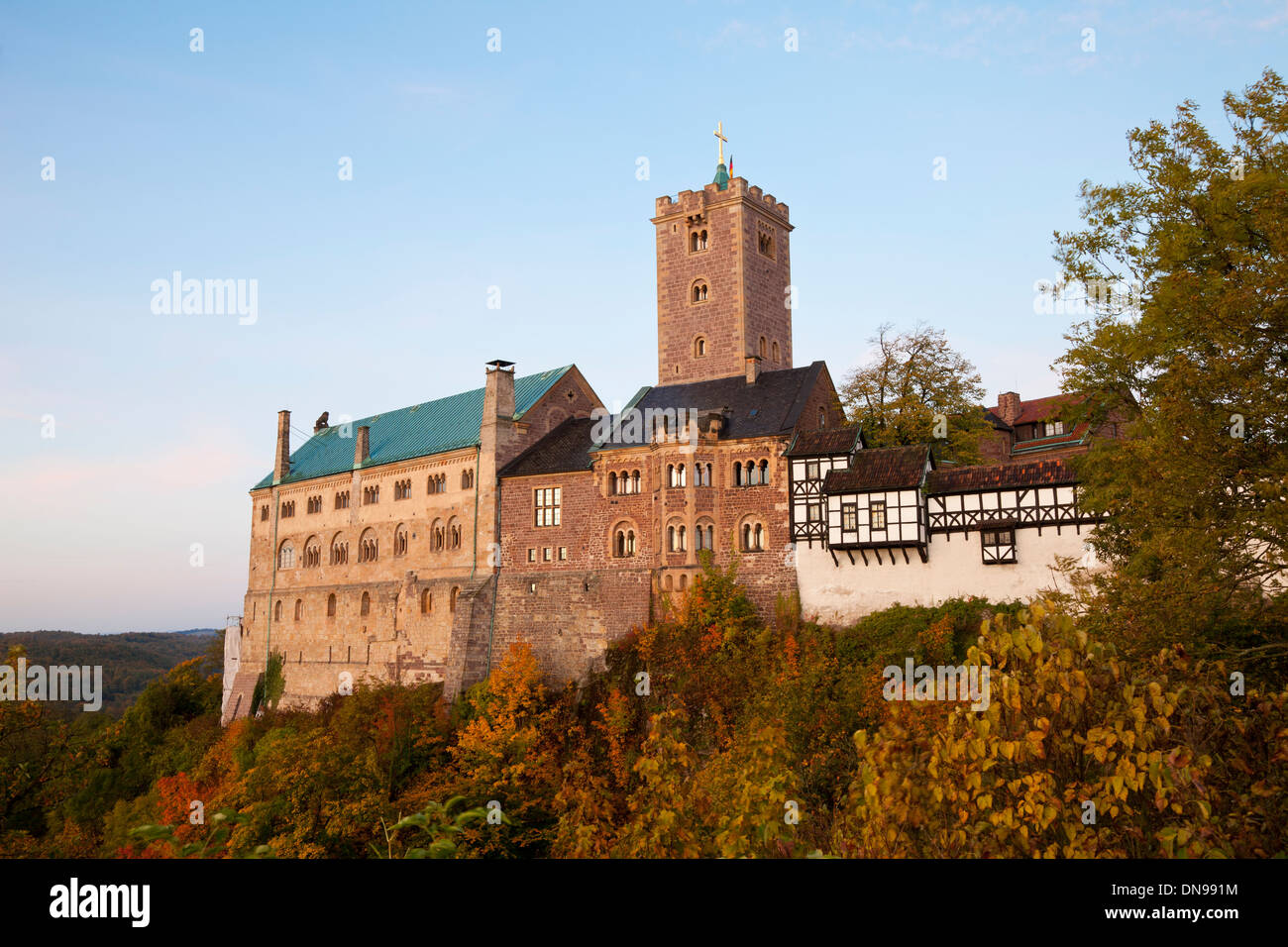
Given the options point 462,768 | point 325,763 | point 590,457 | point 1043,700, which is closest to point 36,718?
point 325,763

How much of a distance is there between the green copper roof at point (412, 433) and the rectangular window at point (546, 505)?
5404 millimetres

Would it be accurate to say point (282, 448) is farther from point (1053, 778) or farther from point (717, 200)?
point (1053, 778)

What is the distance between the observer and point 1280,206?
19547 mm

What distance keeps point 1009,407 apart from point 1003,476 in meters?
30.7

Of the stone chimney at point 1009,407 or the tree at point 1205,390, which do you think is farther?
the stone chimney at point 1009,407

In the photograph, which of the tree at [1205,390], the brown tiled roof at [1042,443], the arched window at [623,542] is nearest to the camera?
the tree at [1205,390]

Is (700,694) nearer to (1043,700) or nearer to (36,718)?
(36,718)

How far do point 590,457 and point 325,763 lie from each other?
17852 mm

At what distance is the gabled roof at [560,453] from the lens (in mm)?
46188

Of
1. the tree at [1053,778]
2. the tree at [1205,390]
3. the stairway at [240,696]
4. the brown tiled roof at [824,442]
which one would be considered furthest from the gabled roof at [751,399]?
the stairway at [240,696]

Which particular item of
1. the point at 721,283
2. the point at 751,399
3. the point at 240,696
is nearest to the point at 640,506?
the point at 751,399

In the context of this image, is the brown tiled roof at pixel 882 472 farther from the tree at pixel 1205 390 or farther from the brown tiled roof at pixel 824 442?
the tree at pixel 1205 390

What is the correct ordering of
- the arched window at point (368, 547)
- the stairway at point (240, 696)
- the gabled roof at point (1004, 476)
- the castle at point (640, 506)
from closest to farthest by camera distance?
the gabled roof at point (1004, 476)
the castle at point (640, 506)
the arched window at point (368, 547)
the stairway at point (240, 696)

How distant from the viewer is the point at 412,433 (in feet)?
183
